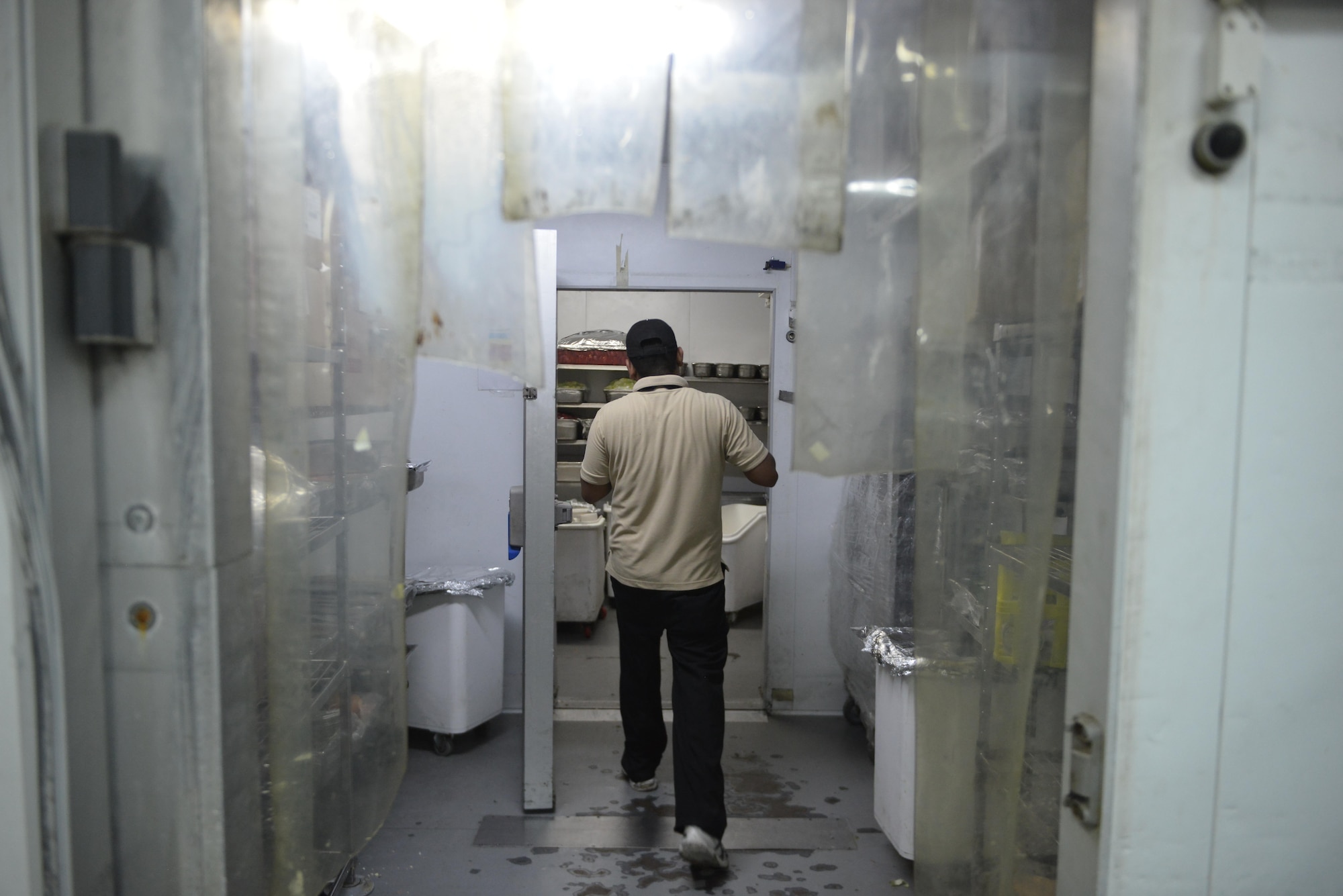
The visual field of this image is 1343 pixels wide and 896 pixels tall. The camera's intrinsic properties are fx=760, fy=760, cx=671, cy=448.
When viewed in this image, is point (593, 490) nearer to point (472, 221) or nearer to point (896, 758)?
point (896, 758)

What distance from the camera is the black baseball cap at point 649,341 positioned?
230 cm

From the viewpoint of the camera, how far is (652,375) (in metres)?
2.33

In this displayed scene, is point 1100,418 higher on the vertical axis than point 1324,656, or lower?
higher

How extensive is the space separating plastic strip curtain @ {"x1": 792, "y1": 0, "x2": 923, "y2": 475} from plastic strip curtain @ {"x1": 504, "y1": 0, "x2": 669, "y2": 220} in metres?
0.25

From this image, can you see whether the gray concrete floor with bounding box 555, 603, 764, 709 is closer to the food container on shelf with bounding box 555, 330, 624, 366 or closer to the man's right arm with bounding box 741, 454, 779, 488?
the man's right arm with bounding box 741, 454, 779, 488

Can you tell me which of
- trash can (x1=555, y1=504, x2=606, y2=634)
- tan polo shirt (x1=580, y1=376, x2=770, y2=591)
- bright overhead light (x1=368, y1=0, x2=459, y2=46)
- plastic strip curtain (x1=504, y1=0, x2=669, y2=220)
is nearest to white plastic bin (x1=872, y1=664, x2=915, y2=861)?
tan polo shirt (x1=580, y1=376, x2=770, y2=591)

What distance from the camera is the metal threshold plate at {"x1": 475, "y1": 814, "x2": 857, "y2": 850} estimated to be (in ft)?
7.52

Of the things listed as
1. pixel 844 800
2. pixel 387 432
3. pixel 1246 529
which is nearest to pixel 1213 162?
pixel 1246 529

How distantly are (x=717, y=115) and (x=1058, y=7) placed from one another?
48 cm

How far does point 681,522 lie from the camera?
223 cm

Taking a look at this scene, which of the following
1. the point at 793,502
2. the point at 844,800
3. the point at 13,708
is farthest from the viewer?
the point at 793,502

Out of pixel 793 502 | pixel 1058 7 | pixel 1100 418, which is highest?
pixel 1058 7

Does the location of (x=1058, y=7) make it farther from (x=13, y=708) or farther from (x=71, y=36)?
(x=13, y=708)

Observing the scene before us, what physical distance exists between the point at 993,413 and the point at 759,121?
52 cm
